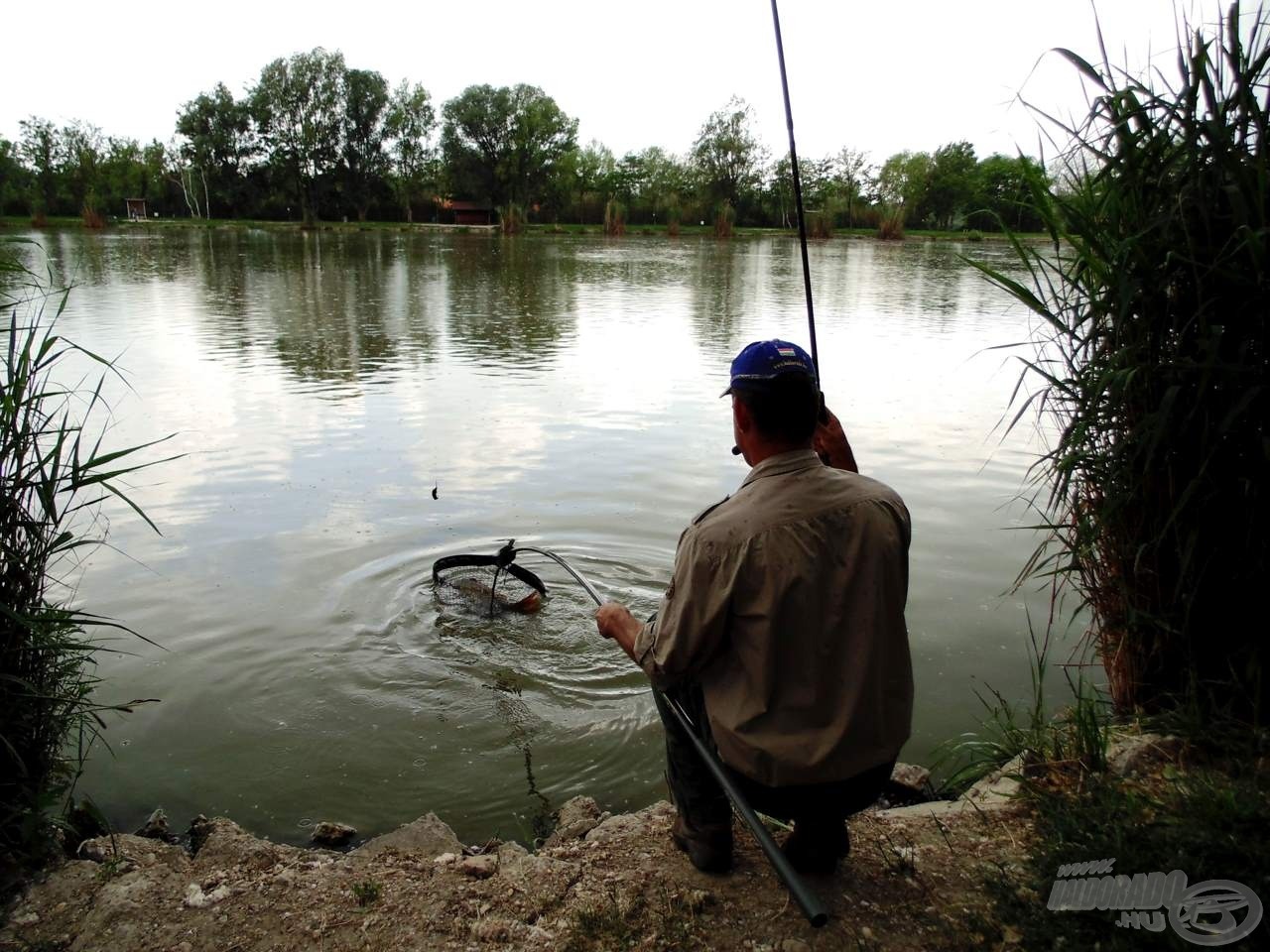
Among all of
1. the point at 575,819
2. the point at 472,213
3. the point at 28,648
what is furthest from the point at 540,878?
the point at 472,213

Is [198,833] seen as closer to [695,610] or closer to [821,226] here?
[695,610]

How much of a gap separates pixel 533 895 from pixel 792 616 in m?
1.38

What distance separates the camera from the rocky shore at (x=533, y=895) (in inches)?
102

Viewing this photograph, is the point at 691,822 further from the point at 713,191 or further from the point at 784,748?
the point at 713,191

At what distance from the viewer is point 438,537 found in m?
6.93

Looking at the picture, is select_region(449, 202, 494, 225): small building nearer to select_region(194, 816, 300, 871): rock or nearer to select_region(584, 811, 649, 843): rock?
select_region(194, 816, 300, 871): rock

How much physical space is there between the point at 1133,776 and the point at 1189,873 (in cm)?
72

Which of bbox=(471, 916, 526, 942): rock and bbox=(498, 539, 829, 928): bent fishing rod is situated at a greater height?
bbox=(498, 539, 829, 928): bent fishing rod

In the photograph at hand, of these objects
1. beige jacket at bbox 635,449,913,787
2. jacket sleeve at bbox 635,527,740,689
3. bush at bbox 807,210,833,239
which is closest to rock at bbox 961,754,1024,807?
beige jacket at bbox 635,449,913,787

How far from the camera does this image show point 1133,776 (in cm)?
295

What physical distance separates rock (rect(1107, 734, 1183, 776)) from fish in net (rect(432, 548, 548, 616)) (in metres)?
3.52

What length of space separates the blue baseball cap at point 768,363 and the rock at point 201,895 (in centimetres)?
243

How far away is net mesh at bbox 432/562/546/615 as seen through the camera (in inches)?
228

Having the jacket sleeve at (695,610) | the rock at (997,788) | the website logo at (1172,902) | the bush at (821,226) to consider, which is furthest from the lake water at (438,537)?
the bush at (821,226)
